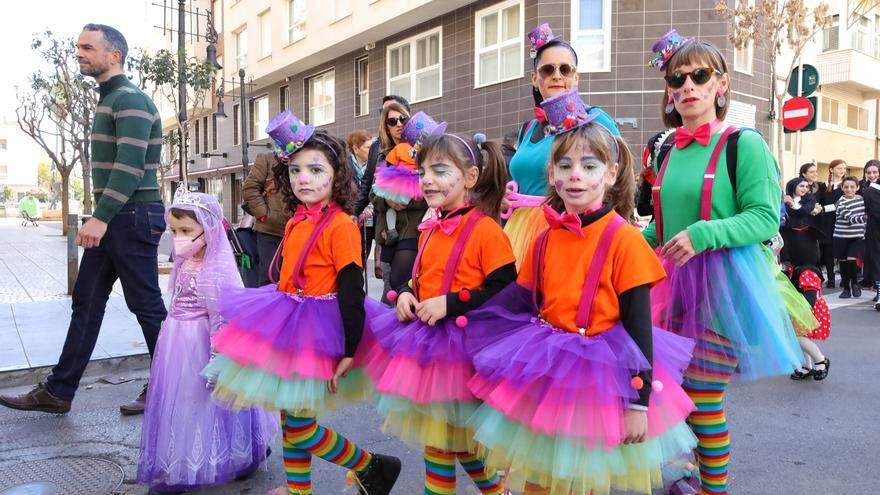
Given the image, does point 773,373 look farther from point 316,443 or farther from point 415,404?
point 316,443

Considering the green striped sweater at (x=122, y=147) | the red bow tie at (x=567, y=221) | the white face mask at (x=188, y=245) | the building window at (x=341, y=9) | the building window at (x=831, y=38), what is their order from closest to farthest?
the red bow tie at (x=567, y=221) < the white face mask at (x=188, y=245) < the green striped sweater at (x=122, y=147) < the building window at (x=341, y=9) < the building window at (x=831, y=38)

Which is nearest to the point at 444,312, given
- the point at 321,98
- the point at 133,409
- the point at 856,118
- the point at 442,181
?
the point at 442,181

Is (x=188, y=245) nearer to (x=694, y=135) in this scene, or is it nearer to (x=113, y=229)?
(x=113, y=229)

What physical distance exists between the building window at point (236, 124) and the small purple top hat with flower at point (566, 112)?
26487mm

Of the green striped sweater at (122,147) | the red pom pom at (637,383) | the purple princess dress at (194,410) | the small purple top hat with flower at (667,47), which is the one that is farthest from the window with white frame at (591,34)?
the red pom pom at (637,383)

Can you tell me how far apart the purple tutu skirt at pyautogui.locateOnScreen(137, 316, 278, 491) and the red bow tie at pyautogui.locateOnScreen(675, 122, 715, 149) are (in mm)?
2436

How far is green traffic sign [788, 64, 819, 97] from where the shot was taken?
1088cm

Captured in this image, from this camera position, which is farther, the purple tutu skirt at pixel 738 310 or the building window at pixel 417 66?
the building window at pixel 417 66

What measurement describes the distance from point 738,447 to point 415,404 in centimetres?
249

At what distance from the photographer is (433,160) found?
2535 millimetres

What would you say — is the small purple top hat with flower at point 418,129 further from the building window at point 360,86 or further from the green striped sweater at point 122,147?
the building window at point 360,86

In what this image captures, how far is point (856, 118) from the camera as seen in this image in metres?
22.1

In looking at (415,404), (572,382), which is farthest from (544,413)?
(415,404)

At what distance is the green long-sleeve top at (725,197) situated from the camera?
2.38m
